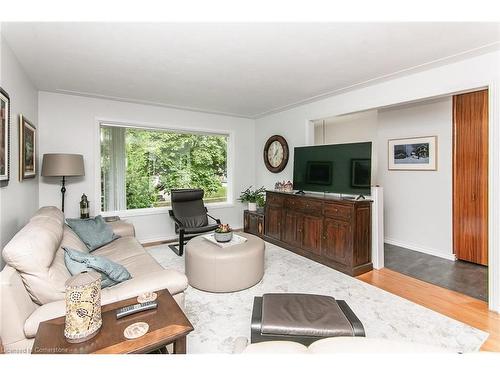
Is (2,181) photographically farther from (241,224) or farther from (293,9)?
(241,224)

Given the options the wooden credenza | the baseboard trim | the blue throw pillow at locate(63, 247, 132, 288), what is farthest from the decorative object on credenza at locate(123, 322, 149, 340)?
the baseboard trim

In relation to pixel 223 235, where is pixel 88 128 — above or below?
above

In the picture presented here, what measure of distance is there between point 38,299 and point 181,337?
941mm

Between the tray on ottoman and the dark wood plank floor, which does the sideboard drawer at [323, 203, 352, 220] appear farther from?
the tray on ottoman

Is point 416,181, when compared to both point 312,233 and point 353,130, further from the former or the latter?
point 312,233

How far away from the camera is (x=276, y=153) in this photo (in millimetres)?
4965

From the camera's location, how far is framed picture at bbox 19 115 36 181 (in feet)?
8.45

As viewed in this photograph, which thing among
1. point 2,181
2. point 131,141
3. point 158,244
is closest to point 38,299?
point 2,181

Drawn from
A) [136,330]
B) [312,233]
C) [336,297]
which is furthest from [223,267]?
[312,233]

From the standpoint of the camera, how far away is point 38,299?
1469 millimetres

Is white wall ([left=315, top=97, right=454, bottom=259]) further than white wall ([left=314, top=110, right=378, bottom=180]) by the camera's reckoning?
No

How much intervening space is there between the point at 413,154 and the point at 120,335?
15.3 ft

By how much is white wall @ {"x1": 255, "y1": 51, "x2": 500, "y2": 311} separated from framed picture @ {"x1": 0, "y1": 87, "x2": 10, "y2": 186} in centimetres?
376

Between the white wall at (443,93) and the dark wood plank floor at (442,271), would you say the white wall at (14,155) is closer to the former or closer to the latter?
the white wall at (443,93)
